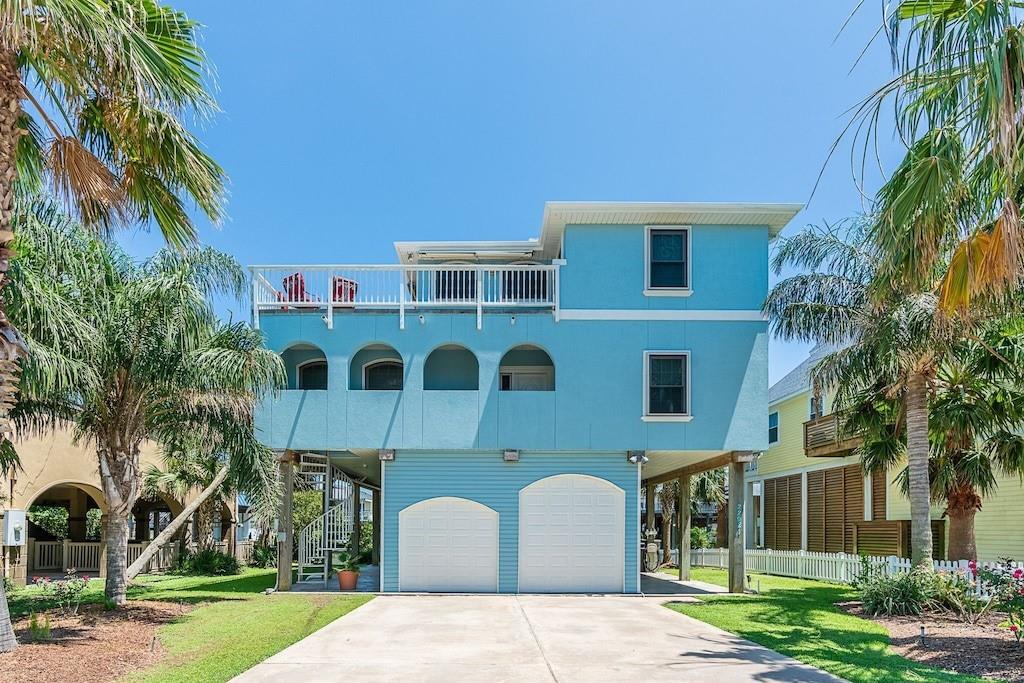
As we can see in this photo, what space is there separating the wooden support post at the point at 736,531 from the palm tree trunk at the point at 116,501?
12389 mm

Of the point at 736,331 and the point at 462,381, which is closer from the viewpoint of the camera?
the point at 736,331

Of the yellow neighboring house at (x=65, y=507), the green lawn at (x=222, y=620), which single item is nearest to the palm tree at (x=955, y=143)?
the green lawn at (x=222, y=620)

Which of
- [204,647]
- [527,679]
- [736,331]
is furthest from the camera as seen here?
[736,331]

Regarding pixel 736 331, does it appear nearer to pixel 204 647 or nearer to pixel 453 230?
pixel 453 230

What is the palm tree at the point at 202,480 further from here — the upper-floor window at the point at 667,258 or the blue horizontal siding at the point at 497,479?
the upper-floor window at the point at 667,258

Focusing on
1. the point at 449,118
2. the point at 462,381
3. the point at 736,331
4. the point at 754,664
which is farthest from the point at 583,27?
the point at 754,664

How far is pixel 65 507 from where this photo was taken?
31.2 metres

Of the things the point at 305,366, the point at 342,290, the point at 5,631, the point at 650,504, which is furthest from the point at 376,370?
the point at 5,631

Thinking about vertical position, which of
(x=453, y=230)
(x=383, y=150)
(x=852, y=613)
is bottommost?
(x=852, y=613)

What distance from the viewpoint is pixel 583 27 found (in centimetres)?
1667

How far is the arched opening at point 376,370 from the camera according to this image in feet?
71.0

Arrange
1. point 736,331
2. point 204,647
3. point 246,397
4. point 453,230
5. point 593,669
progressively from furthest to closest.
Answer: point 453,230
point 736,331
point 246,397
point 204,647
point 593,669

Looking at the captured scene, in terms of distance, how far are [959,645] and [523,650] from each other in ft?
18.9

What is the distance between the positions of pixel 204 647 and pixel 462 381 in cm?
1069
